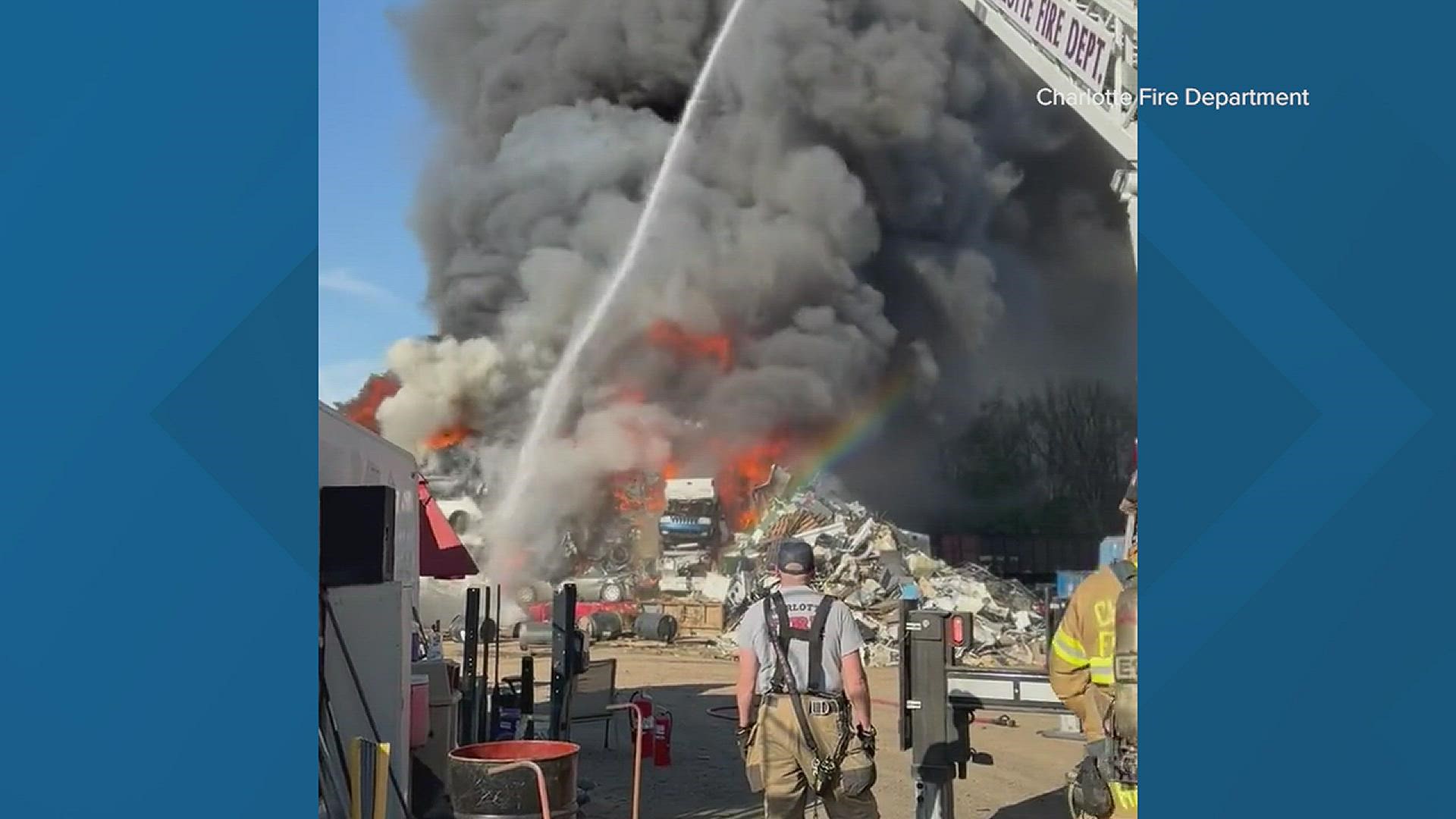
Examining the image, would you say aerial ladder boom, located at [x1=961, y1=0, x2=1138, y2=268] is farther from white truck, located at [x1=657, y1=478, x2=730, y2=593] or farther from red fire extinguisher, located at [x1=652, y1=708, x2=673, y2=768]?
white truck, located at [x1=657, y1=478, x2=730, y2=593]

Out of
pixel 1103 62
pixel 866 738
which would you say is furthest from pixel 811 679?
pixel 1103 62

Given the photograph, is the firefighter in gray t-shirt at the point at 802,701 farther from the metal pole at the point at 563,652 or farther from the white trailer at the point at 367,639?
the metal pole at the point at 563,652

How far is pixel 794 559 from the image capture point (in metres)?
4.52

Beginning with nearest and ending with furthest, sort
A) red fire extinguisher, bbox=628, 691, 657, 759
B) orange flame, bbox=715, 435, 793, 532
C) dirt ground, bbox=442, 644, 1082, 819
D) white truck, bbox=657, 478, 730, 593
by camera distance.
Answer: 1. dirt ground, bbox=442, 644, 1082, 819
2. red fire extinguisher, bbox=628, 691, 657, 759
3. white truck, bbox=657, 478, 730, 593
4. orange flame, bbox=715, 435, 793, 532

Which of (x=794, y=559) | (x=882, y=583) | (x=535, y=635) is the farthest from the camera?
(x=882, y=583)

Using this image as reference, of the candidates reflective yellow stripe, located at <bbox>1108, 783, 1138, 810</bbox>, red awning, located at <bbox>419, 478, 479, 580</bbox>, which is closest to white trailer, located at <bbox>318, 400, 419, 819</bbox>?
reflective yellow stripe, located at <bbox>1108, 783, 1138, 810</bbox>

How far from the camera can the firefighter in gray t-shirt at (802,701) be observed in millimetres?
4480

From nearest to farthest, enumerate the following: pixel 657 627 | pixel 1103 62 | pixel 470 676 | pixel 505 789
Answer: pixel 505 789 < pixel 470 676 < pixel 1103 62 < pixel 657 627

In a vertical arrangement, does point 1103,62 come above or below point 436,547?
above

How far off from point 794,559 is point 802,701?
0.53 metres

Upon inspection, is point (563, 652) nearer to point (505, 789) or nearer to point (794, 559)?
point (794, 559)

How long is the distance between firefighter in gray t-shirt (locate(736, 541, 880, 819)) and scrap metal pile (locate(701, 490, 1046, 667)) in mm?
14665

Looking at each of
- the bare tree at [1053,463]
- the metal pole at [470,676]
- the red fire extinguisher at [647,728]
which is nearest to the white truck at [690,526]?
the bare tree at [1053,463]

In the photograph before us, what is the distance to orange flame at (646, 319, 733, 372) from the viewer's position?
39.6 metres
